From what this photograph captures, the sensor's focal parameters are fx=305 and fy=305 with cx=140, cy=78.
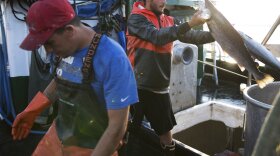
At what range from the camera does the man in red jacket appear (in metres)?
3.86

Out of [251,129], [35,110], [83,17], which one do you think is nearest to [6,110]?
[83,17]

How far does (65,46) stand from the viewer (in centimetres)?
216

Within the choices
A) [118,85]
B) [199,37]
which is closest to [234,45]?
[118,85]

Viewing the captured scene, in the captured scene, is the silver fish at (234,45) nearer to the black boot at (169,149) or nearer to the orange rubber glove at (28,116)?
the orange rubber glove at (28,116)

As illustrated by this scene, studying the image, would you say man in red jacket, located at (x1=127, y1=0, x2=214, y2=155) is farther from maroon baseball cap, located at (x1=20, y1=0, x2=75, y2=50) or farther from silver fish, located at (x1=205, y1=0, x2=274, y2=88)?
maroon baseball cap, located at (x1=20, y1=0, x2=75, y2=50)

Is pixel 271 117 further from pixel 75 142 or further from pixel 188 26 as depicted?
pixel 188 26

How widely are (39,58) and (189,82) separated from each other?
2.86 m

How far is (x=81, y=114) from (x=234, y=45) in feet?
4.30

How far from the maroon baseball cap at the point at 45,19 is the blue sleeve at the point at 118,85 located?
1.46ft

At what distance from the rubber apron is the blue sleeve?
7.3 inches

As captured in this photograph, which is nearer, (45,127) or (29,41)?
(29,41)

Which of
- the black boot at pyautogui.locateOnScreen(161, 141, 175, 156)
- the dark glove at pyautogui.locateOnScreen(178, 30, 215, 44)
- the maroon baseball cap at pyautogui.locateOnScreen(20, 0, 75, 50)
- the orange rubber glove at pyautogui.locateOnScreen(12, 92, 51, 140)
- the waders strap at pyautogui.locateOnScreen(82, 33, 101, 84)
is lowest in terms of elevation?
the black boot at pyautogui.locateOnScreen(161, 141, 175, 156)

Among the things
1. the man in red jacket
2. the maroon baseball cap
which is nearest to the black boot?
the man in red jacket

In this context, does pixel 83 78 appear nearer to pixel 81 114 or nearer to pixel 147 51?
pixel 81 114
